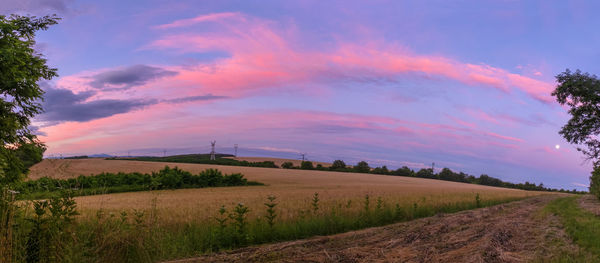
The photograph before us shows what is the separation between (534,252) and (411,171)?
97886 millimetres

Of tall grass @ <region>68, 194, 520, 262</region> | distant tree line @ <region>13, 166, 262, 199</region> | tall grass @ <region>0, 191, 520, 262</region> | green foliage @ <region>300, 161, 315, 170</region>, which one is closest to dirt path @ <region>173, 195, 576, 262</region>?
tall grass @ <region>68, 194, 520, 262</region>

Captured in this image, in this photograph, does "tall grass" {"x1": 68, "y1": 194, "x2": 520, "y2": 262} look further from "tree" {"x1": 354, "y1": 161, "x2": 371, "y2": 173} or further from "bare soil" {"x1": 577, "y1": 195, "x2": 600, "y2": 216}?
"tree" {"x1": 354, "y1": 161, "x2": 371, "y2": 173}

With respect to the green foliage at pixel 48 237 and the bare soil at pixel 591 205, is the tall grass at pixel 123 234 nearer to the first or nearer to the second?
the green foliage at pixel 48 237

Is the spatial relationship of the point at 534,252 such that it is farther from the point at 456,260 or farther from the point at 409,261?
the point at 409,261

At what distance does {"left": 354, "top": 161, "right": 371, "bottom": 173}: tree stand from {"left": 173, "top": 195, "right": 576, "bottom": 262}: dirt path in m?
86.5

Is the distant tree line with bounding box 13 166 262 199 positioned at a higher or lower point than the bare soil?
lower

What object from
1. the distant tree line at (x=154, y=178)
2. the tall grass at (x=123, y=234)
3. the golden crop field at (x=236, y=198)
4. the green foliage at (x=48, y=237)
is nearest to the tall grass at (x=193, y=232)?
the tall grass at (x=123, y=234)

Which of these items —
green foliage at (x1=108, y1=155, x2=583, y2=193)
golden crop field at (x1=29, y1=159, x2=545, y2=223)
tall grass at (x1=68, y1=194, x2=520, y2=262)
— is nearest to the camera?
tall grass at (x1=68, y1=194, x2=520, y2=262)

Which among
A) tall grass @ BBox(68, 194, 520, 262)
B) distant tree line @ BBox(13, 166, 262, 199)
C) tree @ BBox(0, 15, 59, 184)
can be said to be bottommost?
distant tree line @ BBox(13, 166, 262, 199)

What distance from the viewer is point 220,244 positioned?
9.55 m

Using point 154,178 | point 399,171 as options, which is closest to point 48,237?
point 154,178

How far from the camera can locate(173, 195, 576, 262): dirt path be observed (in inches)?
288

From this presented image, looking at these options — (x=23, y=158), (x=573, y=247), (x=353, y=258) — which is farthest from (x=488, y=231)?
(x=23, y=158)

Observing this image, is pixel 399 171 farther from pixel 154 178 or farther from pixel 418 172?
pixel 154 178
